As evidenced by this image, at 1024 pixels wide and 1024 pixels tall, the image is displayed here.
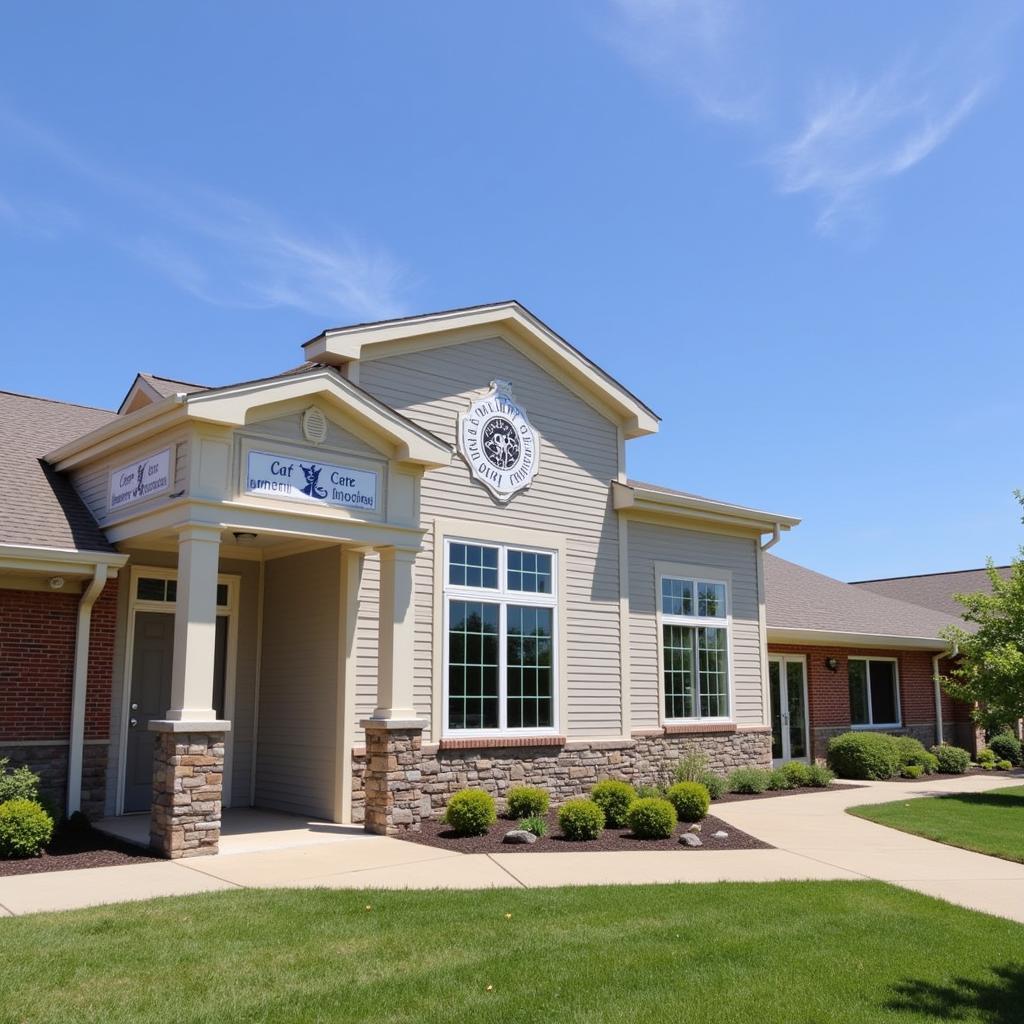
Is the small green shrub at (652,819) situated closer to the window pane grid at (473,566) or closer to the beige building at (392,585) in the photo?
the beige building at (392,585)

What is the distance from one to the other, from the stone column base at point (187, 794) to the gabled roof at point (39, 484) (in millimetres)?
2801

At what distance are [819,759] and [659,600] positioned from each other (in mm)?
6663

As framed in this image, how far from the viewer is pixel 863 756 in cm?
1938

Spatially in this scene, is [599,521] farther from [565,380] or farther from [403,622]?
[403,622]

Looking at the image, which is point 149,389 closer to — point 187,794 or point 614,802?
point 187,794

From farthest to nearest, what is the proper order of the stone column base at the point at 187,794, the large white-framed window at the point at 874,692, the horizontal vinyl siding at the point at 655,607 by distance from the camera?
the large white-framed window at the point at 874,692 < the horizontal vinyl siding at the point at 655,607 < the stone column base at the point at 187,794

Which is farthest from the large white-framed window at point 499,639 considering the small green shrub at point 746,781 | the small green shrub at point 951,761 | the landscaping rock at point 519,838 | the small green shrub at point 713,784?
the small green shrub at point 951,761

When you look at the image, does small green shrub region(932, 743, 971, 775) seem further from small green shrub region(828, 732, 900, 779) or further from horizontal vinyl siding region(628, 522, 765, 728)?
horizontal vinyl siding region(628, 522, 765, 728)

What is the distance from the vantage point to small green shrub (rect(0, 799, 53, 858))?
961 centimetres

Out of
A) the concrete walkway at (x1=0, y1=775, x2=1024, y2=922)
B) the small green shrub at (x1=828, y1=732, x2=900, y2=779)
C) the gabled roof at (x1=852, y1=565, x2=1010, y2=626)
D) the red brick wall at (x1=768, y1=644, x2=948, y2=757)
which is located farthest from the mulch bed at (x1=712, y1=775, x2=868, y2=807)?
the gabled roof at (x1=852, y1=565, x2=1010, y2=626)

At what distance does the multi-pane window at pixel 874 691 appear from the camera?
22.5 metres

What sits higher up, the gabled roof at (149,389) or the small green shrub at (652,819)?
the gabled roof at (149,389)

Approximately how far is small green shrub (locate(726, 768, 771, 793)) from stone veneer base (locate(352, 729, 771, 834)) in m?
0.43

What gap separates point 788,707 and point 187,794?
14042 mm
